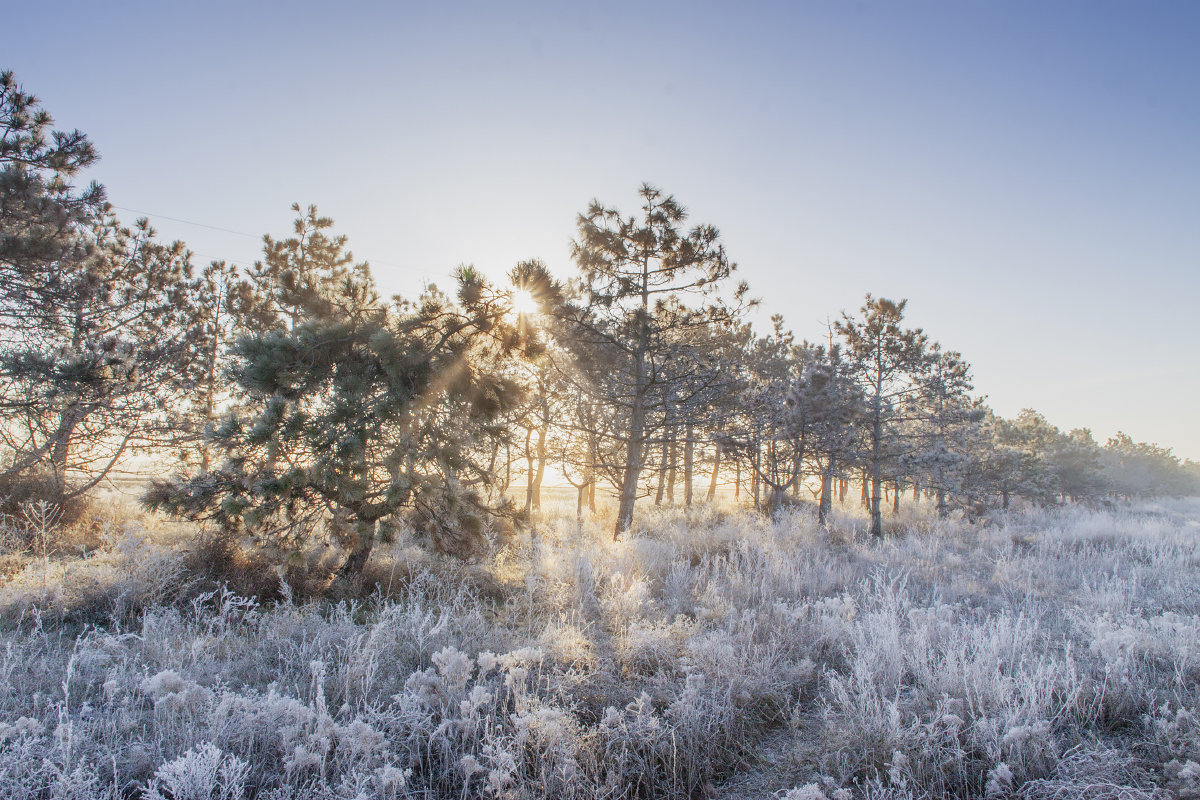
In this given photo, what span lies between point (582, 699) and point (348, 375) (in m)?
4.49

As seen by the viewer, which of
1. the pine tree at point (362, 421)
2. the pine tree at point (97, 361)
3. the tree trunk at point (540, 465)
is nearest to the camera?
the pine tree at point (362, 421)

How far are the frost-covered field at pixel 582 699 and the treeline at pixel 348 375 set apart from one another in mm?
1298

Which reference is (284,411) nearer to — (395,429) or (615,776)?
(395,429)

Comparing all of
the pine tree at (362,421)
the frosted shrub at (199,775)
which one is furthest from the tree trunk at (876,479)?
the frosted shrub at (199,775)

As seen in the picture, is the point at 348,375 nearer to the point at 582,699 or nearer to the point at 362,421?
the point at 362,421

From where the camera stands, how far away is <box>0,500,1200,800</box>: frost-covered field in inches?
103

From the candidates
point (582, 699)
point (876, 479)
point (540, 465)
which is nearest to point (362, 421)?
point (582, 699)

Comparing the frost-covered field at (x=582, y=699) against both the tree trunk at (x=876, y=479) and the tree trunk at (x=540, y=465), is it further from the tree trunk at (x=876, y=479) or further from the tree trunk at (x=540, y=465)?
the tree trunk at (x=540, y=465)

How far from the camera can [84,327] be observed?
9.60 meters

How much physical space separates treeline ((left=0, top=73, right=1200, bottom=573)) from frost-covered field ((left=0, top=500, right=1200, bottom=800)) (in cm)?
130

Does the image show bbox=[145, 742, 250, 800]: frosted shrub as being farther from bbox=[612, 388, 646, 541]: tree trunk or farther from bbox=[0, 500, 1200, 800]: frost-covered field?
bbox=[612, 388, 646, 541]: tree trunk

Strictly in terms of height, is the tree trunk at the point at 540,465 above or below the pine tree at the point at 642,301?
below

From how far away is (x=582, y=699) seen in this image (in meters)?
3.51

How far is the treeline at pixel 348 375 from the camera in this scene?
5.72 m
